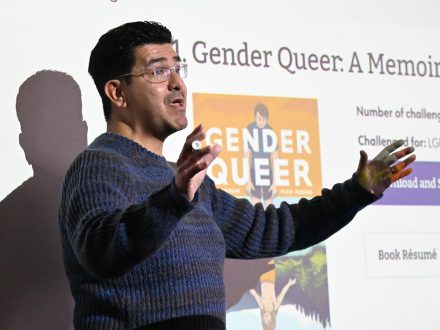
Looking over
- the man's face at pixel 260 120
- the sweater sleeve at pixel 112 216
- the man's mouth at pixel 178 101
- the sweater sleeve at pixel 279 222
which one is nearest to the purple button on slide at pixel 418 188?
the man's face at pixel 260 120

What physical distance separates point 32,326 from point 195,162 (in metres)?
0.87

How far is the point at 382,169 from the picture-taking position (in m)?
2.20

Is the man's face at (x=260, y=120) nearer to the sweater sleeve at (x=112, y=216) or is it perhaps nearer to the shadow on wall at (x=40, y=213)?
the shadow on wall at (x=40, y=213)

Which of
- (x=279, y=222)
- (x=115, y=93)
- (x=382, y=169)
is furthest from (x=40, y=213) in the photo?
(x=382, y=169)

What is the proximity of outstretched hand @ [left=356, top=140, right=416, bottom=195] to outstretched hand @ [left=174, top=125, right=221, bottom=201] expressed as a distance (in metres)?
0.57

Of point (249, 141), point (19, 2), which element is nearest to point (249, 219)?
point (249, 141)

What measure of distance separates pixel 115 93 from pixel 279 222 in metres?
0.49

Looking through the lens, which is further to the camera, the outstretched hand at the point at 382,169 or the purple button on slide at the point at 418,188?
the purple button on slide at the point at 418,188

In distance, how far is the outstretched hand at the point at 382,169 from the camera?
2166 millimetres

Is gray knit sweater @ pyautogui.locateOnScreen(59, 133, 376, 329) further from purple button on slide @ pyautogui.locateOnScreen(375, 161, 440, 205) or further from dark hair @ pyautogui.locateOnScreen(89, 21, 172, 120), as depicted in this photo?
purple button on slide @ pyautogui.locateOnScreen(375, 161, 440, 205)

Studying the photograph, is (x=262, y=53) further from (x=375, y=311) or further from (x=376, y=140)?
(x=375, y=311)

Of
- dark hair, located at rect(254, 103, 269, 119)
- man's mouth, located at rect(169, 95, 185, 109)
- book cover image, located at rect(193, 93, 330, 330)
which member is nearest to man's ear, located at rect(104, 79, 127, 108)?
man's mouth, located at rect(169, 95, 185, 109)

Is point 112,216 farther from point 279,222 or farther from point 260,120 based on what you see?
point 260,120

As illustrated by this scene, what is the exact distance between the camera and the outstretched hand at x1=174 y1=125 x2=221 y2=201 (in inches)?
64.3
